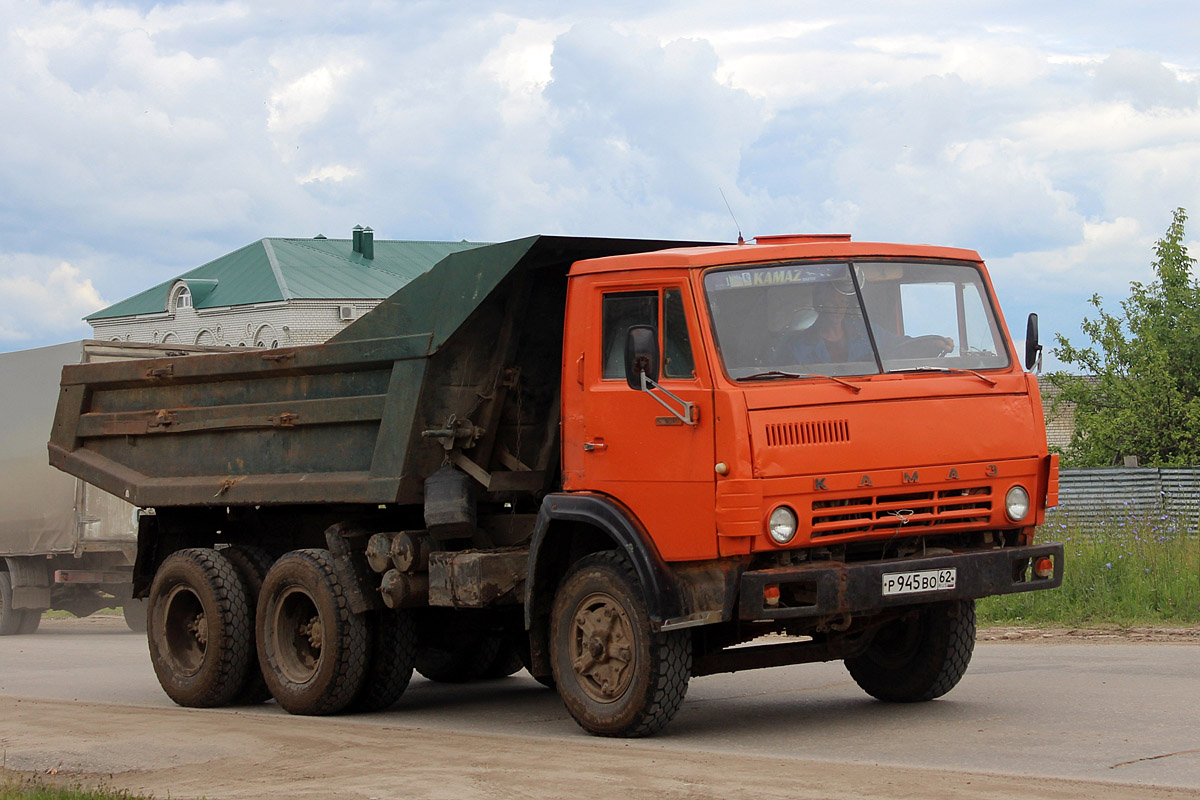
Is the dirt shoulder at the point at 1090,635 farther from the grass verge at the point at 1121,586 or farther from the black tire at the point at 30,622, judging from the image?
the black tire at the point at 30,622

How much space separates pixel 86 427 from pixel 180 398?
1279mm

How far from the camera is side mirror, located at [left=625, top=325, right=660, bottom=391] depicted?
793 centimetres

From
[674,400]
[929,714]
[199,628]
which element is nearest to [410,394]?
[674,400]

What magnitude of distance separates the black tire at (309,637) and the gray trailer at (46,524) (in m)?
8.43

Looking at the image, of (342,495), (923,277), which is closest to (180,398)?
(342,495)

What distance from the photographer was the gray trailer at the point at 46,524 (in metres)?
18.7

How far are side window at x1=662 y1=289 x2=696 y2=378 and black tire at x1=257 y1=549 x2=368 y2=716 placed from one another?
10.3ft

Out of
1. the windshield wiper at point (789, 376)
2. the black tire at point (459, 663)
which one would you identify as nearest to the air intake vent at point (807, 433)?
the windshield wiper at point (789, 376)

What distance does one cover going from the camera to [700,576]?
795 centimetres

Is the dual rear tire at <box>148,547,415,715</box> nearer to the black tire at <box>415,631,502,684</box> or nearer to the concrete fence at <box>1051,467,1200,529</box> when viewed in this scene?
the black tire at <box>415,631,502,684</box>

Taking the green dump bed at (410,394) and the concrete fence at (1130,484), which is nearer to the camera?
the green dump bed at (410,394)

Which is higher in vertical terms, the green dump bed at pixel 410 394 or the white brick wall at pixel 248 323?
the white brick wall at pixel 248 323

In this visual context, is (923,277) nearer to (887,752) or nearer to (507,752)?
(887,752)

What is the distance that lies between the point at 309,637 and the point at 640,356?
3.82 metres
